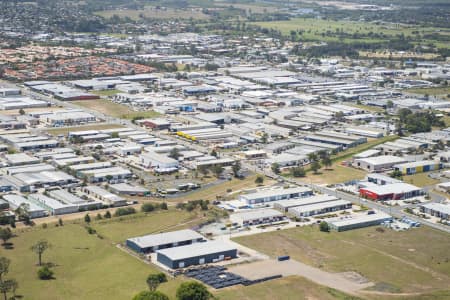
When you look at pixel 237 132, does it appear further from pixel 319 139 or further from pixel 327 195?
pixel 327 195

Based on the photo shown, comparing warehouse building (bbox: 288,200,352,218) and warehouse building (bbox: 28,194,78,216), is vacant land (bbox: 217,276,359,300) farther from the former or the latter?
warehouse building (bbox: 28,194,78,216)

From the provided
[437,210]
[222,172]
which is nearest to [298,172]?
[222,172]

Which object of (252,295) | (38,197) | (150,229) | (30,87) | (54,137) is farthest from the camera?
(30,87)

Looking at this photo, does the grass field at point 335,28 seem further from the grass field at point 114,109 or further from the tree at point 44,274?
the tree at point 44,274

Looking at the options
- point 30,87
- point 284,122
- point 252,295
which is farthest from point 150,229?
point 30,87

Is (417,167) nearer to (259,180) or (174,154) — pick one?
(259,180)

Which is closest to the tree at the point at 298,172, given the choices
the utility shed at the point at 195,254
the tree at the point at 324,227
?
the tree at the point at 324,227

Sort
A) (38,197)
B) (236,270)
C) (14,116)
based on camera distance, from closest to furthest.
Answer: (236,270), (38,197), (14,116)
